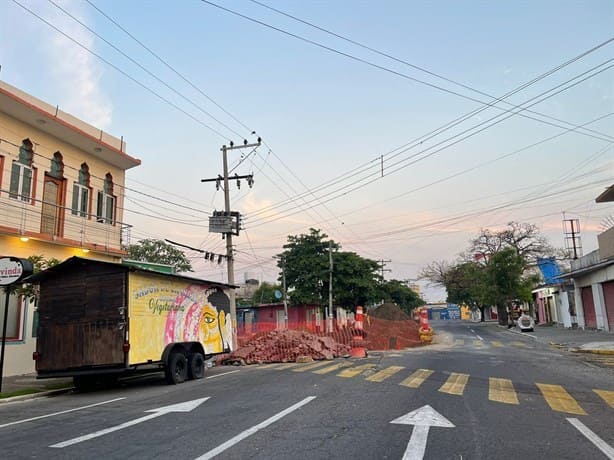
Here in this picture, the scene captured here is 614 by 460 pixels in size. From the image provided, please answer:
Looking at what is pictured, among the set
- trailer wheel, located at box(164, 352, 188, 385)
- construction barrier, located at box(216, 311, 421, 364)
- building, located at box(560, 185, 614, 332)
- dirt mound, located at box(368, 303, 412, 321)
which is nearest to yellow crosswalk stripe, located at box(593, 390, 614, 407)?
trailer wheel, located at box(164, 352, 188, 385)

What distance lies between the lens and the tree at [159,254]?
153 ft

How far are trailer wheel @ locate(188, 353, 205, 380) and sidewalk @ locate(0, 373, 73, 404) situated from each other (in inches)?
129

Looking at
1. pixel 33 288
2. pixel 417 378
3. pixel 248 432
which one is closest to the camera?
pixel 248 432

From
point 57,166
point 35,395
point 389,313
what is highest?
point 57,166

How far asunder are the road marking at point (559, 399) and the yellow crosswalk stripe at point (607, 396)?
56 centimetres

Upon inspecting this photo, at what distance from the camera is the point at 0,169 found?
1630 cm

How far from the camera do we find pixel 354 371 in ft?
45.9

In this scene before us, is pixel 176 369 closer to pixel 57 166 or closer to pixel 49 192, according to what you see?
pixel 49 192

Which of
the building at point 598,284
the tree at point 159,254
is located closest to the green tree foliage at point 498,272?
the building at point 598,284

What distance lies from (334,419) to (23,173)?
15.7 metres

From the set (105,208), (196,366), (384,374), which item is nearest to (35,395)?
(196,366)

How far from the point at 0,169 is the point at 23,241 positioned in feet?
8.61

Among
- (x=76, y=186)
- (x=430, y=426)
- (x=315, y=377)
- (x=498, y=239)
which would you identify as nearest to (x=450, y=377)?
(x=315, y=377)

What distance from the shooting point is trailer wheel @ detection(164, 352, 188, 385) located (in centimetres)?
1263
